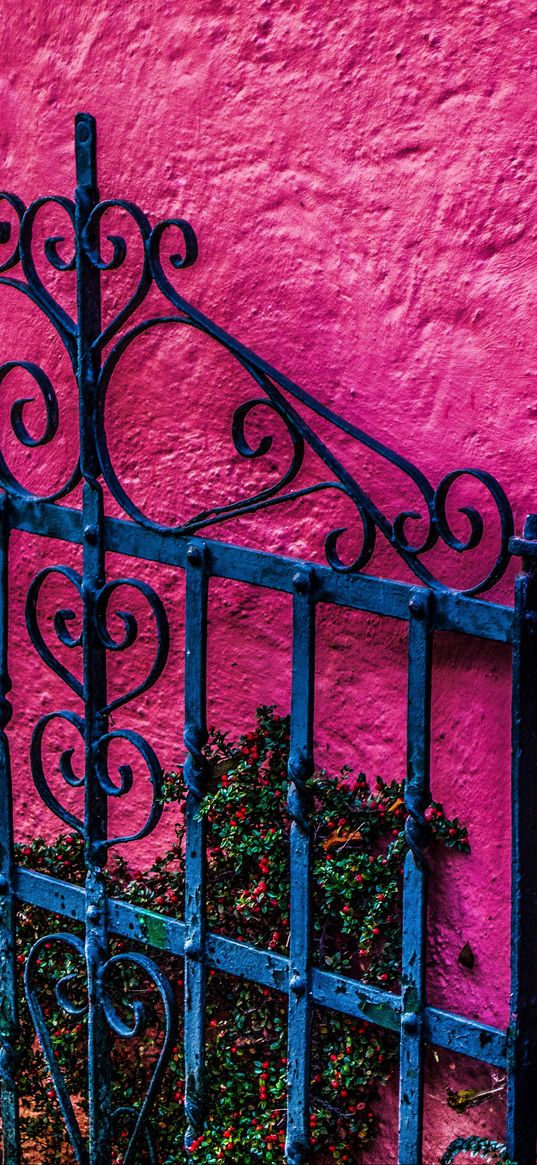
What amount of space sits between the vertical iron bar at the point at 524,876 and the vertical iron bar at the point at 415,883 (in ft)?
0.50

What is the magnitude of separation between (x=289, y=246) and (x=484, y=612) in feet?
2.77

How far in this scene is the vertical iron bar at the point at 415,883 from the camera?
2.12m

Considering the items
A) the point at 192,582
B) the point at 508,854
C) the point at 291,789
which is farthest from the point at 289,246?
the point at 508,854

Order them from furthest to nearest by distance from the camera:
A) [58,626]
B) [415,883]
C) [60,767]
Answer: [60,767], [58,626], [415,883]

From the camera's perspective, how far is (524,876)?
207cm

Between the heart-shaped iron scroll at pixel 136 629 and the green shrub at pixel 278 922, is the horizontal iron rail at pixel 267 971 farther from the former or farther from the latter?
Result: the heart-shaped iron scroll at pixel 136 629

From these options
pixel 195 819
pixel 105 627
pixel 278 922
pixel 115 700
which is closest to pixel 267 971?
pixel 278 922

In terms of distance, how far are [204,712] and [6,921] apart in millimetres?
735

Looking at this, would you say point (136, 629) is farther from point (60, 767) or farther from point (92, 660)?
point (60, 767)

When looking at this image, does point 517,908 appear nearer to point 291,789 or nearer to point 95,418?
point 291,789

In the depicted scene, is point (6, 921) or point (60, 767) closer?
point (60, 767)

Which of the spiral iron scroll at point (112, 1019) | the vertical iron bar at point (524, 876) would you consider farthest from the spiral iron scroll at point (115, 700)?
the vertical iron bar at point (524, 876)

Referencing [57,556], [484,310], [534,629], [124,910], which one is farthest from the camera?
[57,556]

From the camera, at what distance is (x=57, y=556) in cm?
296
